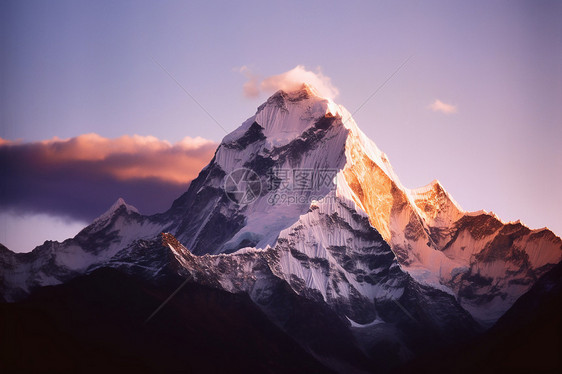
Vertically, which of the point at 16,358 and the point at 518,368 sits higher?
the point at 518,368

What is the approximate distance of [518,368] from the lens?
200 m

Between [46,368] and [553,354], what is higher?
[553,354]

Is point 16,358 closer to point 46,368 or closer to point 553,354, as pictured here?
point 46,368

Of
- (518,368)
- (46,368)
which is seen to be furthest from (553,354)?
(46,368)

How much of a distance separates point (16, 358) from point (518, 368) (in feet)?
269

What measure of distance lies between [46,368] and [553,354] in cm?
8263

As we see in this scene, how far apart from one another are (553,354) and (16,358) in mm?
87072

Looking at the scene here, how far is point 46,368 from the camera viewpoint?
19975 cm

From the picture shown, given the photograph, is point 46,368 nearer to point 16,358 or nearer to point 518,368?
point 16,358

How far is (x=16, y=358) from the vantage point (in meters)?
198

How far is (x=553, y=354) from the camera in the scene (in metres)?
196

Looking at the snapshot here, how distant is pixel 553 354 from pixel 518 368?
6.63 meters

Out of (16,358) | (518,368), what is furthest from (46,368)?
(518,368)

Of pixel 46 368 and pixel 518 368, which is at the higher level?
pixel 518 368
